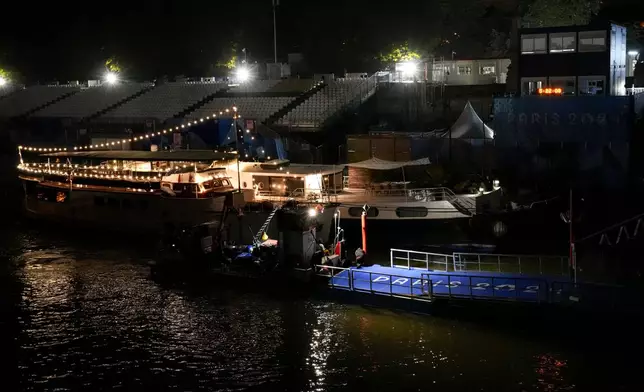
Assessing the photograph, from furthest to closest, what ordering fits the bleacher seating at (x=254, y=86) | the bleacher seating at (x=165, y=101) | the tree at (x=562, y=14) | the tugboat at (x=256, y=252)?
the bleacher seating at (x=165, y=101) → the bleacher seating at (x=254, y=86) → the tree at (x=562, y=14) → the tugboat at (x=256, y=252)

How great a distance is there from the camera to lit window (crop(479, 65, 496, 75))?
192ft

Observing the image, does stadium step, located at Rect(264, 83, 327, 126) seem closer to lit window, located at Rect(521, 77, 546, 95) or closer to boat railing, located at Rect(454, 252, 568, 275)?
lit window, located at Rect(521, 77, 546, 95)

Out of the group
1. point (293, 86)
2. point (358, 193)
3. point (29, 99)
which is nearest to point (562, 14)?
point (293, 86)

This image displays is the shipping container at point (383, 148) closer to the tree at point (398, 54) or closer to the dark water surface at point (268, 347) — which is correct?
the dark water surface at point (268, 347)

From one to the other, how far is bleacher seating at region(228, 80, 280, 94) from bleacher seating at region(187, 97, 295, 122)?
7.71 ft

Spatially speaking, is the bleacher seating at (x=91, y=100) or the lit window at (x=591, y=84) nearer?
the lit window at (x=591, y=84)

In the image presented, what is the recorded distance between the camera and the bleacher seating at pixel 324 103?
174 ft

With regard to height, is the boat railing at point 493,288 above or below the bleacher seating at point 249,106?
below

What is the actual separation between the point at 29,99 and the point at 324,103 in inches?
1565

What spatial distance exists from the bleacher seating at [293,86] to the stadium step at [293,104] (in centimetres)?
99

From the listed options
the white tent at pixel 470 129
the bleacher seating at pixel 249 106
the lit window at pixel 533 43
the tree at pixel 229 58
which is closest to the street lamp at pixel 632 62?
the lit window at pixel 533 43

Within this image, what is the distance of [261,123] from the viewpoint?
5412 centimetres

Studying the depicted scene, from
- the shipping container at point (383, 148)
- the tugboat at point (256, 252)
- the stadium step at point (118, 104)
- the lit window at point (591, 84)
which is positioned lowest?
the tugboat at point (256, 252)

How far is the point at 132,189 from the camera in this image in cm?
4169
